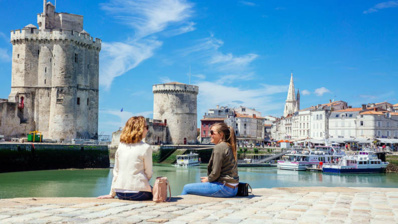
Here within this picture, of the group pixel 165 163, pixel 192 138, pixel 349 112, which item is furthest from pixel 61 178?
pixel 349 112

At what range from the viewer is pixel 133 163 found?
6.25 meters

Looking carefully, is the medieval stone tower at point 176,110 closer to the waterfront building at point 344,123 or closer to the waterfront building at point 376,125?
the waterfront building at point 344,123

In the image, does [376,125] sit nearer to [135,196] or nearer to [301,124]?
[301,124]

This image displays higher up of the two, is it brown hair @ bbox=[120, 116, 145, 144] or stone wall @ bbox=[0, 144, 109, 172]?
brown hair @ bbox=[120, 116, 145, 144]

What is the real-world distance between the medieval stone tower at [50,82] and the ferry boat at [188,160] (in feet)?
31.7

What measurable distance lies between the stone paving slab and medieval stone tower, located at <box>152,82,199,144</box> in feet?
153

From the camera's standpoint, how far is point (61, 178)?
91.4ft

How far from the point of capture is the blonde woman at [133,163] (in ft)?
20.4

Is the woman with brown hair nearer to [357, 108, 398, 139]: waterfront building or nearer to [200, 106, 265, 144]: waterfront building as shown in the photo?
[357, 108, 398, 139]: waterfront building

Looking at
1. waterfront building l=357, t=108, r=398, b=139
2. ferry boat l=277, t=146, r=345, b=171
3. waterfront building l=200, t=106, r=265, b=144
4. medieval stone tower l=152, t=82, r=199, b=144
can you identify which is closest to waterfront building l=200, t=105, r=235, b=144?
waterfront building l=200, t=106, r=265, b=144

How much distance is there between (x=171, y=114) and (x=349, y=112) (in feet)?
83.6

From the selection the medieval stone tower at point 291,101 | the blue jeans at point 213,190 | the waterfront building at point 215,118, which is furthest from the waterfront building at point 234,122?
the blue jeans at point 213,190

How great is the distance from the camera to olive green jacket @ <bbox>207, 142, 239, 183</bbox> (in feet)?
21.7

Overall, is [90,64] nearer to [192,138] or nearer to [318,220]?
[192,138]
